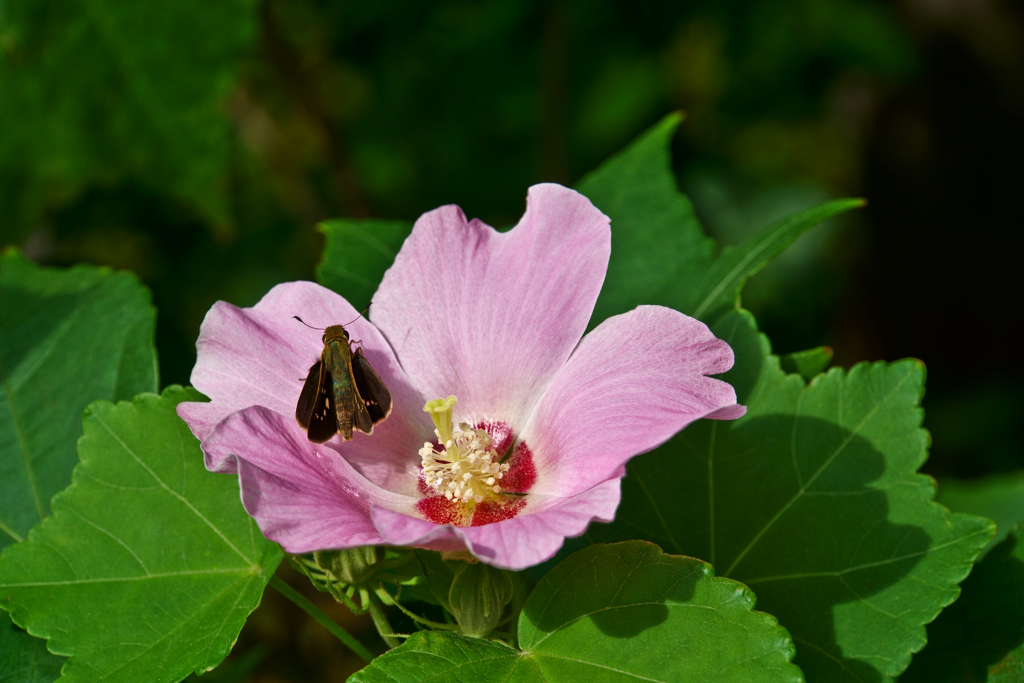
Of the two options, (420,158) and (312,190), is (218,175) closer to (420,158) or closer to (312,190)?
(312,190)

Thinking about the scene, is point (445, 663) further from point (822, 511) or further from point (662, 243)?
point (662, 243)

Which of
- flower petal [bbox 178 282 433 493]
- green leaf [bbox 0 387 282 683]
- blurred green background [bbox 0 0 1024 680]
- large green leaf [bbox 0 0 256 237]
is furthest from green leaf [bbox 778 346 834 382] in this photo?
blurred green background [bbox 0 0 1024 680]

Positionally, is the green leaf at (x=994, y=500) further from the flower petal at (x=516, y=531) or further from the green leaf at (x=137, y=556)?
the green leaf at (x=137, y=556)

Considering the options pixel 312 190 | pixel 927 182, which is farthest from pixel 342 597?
pixel 927 182

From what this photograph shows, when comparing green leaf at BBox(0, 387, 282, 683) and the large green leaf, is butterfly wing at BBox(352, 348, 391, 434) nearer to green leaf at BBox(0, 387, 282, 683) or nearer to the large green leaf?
green leaf at BBox(0, 387, 282, 683)

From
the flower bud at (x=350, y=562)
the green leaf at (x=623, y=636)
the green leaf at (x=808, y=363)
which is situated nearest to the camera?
the green leaf at (x=623, y=636)

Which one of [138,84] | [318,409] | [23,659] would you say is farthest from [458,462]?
[138,84]

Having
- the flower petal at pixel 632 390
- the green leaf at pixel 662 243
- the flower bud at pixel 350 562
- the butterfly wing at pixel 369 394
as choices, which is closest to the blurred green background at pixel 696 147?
the green leaf at pixel 662 243
